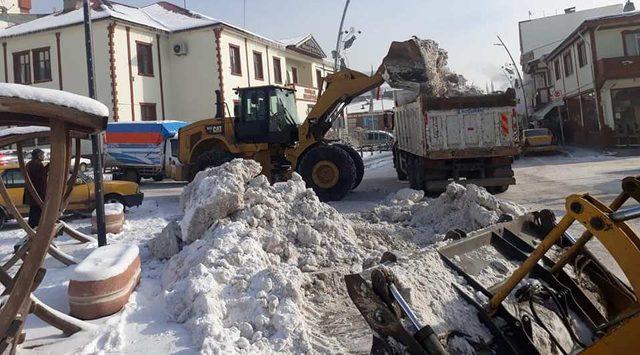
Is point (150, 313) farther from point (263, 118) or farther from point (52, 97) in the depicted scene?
point (263, 118)

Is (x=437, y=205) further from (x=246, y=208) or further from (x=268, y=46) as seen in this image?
(x=268, y=46)

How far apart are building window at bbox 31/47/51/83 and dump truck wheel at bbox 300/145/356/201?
21.9 metres

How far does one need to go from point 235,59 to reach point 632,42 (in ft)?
75.6

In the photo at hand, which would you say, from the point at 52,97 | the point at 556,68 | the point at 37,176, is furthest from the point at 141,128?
the point at 556,68

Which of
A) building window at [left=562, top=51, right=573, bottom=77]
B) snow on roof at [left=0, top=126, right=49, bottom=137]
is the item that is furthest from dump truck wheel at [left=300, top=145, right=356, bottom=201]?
building window at [left=562, top=51, right=573, bottom=77]

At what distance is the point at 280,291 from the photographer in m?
5.19

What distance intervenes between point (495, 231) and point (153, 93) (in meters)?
28.1

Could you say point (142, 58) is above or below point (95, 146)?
above

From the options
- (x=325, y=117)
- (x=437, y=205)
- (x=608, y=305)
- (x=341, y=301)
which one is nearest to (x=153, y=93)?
(x=325, y=117)

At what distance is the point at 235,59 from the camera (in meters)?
33.0

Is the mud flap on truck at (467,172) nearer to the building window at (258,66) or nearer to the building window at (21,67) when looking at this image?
the building window at (258,66)

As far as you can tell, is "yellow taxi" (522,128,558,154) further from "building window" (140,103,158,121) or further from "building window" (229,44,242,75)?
"building window" (140,103,158,121)

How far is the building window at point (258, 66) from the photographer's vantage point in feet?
114

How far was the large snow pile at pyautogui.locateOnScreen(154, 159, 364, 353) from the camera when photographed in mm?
4625
